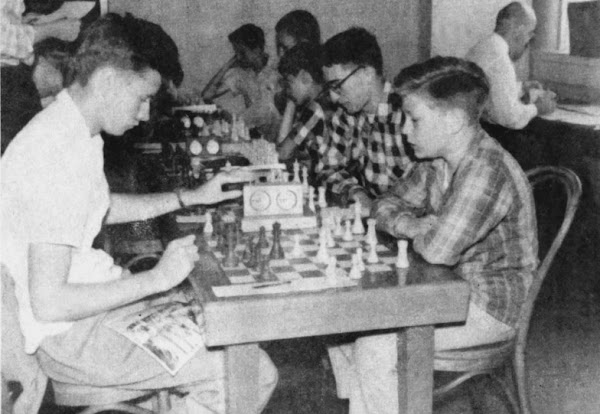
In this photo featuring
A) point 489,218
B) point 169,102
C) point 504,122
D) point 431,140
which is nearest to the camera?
point 489,218

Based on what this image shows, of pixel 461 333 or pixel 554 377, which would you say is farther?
pixel 554 377

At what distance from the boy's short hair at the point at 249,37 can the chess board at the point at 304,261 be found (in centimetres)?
418

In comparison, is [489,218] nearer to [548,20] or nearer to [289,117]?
[289,117]

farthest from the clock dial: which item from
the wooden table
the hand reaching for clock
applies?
the wooden table

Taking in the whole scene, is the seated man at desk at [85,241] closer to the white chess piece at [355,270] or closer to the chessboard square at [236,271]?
the chessboard square at [236,271]

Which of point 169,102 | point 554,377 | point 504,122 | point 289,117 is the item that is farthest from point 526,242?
point 169,102

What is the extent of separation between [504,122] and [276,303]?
3.20m

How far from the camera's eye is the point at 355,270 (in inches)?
70.5

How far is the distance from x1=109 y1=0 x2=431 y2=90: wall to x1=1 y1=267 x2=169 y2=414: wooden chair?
5.27 metres

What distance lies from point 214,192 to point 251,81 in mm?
3736

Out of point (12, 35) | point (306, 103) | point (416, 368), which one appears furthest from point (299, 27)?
point (416, 368)

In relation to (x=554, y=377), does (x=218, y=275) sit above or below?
above

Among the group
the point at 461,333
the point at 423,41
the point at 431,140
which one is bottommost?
the point at 461,333

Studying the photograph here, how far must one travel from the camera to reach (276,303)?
1.63 m
